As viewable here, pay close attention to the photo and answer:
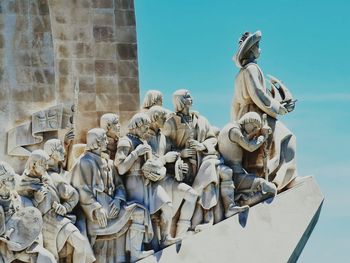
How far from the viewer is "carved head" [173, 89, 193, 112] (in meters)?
18.2

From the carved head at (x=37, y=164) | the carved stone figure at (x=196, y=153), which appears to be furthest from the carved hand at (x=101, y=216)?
the carved stone figure at (x=196, y=153)

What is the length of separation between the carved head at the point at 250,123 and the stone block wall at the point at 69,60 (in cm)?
140

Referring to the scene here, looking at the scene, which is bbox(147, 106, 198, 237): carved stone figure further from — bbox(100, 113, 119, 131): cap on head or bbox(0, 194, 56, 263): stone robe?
bbox(0, 194, 56, 263): stone robe

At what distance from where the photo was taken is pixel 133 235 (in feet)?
57.6

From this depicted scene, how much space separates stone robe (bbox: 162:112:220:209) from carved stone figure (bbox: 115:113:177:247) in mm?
484

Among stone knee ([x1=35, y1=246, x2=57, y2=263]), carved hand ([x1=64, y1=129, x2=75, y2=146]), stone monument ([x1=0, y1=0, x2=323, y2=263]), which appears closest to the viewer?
stone knee ([x1=35, y1=246, x2=57, y2=263])

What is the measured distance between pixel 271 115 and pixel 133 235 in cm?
253

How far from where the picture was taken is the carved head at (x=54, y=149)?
17.3m

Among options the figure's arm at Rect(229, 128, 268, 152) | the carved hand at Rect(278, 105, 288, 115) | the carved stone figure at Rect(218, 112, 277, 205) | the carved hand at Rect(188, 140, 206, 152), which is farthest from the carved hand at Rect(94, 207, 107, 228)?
the carved hand at Rect(278, 105, 288, 115)

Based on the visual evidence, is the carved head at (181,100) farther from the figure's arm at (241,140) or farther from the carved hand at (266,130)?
the carved hand at (266,130)

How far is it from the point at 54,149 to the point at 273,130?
3.00 metres

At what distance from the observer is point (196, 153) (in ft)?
59.7

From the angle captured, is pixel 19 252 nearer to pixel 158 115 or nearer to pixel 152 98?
pixel 158 115

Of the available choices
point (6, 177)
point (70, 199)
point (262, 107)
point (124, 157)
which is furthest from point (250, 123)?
point (6, 177)
